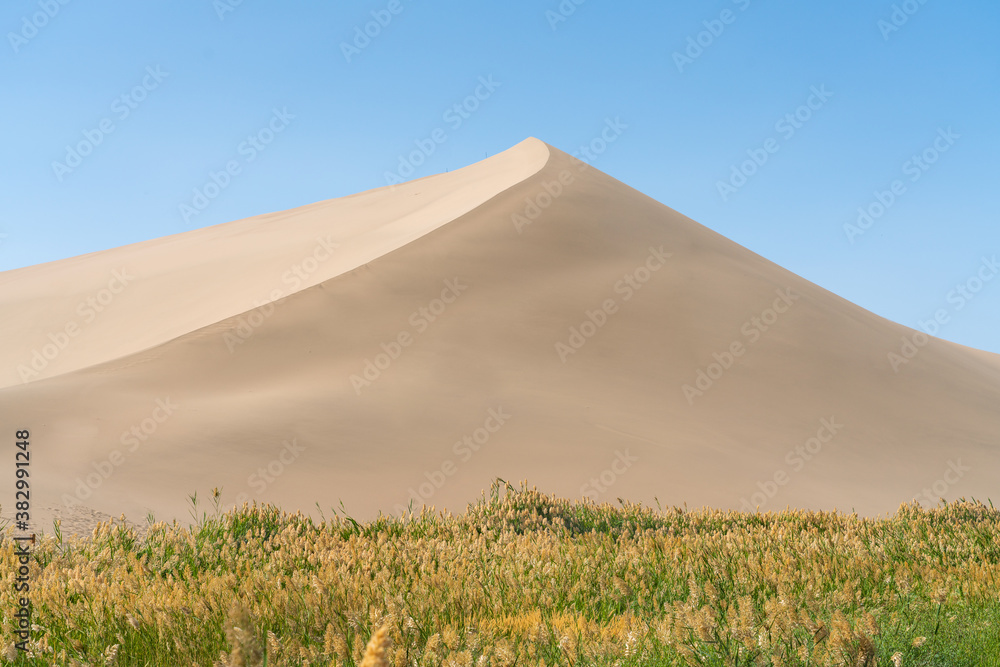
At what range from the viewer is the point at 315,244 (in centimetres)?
3075

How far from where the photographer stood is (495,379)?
18.6 metres

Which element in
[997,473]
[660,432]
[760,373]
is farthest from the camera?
[760,373]

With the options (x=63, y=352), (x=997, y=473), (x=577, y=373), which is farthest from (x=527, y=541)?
(x=63, y=352)

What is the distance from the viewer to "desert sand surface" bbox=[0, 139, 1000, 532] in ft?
46.5

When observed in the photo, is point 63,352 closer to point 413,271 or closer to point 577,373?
point 413,271

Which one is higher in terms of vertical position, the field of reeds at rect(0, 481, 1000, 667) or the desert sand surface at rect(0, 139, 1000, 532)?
the desert sand surface at rect(0, 139, 1000, 532)

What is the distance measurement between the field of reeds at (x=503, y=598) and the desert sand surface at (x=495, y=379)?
189 inches

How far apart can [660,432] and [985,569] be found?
12.3 meters

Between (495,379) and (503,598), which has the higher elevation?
(495,379)

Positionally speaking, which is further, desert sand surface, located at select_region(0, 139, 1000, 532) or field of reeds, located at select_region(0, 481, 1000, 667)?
desert sand surface, located at select_region(0, 139, 1000, 532)

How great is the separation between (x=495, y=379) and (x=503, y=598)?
14.2 m

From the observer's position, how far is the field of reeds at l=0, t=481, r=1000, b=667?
10.6ft

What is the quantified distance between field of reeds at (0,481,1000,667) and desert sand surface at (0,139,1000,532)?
4.81 m

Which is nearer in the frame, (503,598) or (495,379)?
(503,598)
